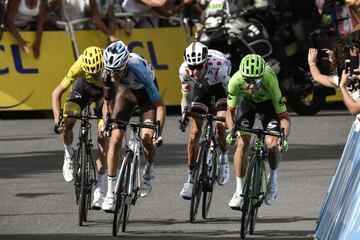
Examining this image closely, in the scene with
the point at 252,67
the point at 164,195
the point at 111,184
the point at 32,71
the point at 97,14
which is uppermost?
the point at 252,67

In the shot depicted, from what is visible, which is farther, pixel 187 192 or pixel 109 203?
pixel 187 192

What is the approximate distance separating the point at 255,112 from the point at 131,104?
45.6 inches

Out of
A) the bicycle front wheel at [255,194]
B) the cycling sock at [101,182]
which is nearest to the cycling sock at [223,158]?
the cycling sock at [101,182]

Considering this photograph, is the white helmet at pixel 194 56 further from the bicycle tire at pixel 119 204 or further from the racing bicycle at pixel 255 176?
the bicycle tire at pixel 119 204

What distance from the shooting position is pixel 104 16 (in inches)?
843

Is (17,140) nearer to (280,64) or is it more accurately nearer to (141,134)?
(280,64)

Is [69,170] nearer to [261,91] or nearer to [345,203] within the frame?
[261,91]

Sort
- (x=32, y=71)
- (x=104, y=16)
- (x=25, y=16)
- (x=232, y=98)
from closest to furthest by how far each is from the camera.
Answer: (x=232, y=98) → (x=25, y=16) → (x=32, y=71) → (x=104, y=16)

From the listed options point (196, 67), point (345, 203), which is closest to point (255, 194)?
point (196, 67)

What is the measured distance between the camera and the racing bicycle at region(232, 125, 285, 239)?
488 inches

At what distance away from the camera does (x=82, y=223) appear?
43.1ft

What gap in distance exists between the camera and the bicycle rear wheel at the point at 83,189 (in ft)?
42.7

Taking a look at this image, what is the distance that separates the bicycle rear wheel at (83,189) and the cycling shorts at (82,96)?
2.35ft

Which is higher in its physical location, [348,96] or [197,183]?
[348,96]
